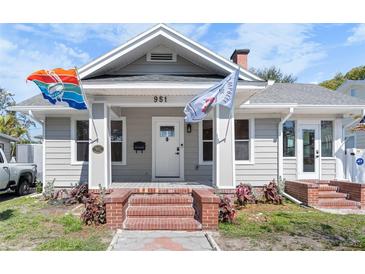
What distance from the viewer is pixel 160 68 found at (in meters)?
8.77

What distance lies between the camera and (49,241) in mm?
5176

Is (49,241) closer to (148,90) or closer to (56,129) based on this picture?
(148,90)

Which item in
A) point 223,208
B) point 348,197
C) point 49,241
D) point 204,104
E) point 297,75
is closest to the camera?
point 49,241

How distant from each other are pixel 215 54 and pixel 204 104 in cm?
186

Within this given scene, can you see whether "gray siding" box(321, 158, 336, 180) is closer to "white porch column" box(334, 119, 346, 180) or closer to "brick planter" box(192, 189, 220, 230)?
"white porch column" box(334, 119, 346, 180)

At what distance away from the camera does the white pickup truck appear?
9.76m

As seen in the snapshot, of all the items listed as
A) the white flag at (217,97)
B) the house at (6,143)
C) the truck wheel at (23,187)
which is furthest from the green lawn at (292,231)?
the house at (6,143)

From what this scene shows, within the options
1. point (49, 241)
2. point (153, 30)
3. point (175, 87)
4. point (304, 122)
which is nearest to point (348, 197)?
point (304, 122)

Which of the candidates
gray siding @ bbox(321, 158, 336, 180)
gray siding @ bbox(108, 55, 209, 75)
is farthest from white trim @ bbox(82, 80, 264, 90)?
gray siding @ bbox(321, 158, 336, 180)

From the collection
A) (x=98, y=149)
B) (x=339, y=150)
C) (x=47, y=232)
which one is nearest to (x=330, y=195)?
(x=339, y=150)

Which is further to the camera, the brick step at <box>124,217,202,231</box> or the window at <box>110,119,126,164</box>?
the window at <box>110,119,126,164</box>

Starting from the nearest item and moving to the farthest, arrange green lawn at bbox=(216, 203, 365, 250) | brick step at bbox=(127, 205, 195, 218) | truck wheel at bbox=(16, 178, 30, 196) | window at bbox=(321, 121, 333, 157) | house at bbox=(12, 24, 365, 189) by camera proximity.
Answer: green lawn at bbox=(216, 203, 365, 250) → brick step at bbox=(127, 205, 195, 218) → house at bbox=(12, 24, 365, 189) → window at bbox=(321, 121, 333, 157) → truck wheel at bbox=(16, 178, 30, 196)

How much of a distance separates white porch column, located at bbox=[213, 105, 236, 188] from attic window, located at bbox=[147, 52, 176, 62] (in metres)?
2.22

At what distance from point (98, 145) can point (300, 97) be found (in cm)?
758
